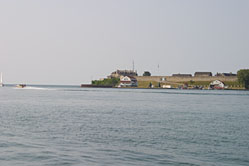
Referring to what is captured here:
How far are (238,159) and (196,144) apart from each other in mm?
5009

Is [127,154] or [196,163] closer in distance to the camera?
[196,163]

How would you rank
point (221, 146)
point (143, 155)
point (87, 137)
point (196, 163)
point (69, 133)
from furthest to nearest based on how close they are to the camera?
point (69, 133)
point (87, 137)
point (221, 146)
point (143, 155)
point (196, 163)

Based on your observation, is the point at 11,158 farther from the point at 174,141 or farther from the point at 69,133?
the point at 174,141

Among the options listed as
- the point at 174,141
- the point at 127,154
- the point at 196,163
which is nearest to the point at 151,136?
the point at 174,141

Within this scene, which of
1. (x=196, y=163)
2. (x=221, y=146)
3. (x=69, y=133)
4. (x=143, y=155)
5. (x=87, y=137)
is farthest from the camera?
(x=69, y=133)

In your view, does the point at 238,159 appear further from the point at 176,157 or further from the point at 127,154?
the point at 127,154

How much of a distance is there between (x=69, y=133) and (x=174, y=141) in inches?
360

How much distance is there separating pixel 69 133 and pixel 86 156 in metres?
9.35

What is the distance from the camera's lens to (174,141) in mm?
29219

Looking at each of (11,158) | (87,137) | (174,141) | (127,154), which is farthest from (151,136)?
(11,158)

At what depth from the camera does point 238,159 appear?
23.5 metres

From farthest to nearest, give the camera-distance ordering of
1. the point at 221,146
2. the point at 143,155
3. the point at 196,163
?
1. the point at 221,146
2. the point at 143,155
3. the point at 196,163

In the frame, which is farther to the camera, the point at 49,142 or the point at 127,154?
the point at 49,142

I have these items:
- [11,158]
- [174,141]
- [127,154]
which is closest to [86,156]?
[127,154]
